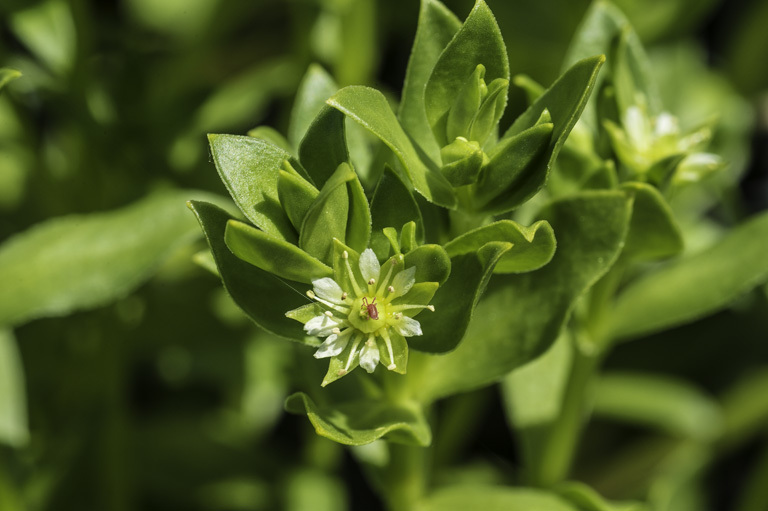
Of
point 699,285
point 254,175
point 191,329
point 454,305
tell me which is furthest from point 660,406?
point 254,175

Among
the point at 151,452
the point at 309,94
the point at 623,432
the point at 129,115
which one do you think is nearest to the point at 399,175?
the point at 309,94

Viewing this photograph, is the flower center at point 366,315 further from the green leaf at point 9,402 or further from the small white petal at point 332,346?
the green leaf at point 9,402

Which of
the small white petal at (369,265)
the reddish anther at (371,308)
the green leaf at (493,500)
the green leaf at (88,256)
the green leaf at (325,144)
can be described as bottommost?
the green leaf at (493,500)

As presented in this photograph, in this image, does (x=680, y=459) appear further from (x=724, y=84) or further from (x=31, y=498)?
(x=31, y=498)

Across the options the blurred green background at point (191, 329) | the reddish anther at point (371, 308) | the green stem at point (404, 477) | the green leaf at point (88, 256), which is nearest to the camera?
the reddish anther at point (371, 308)

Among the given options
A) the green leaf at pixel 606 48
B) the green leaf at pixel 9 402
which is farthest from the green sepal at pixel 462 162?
the green leaf at pixel 9 402

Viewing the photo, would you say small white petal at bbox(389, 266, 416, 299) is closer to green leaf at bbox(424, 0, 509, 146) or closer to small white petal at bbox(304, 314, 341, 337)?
small white petal at bbox(304, 314, 341, 337)

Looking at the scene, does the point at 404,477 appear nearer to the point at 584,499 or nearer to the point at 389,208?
the point at 584,499
